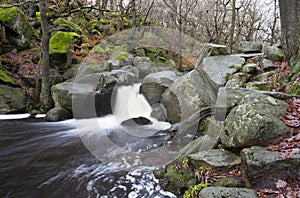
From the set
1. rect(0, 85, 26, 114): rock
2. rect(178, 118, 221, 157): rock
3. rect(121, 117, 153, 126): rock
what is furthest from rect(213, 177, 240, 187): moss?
rect(0, 85, 26, 114): rock

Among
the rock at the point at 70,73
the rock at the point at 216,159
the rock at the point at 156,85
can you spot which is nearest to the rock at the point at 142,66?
the rock at the point at 156,85

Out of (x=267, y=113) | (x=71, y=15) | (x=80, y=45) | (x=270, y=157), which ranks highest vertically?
(x=71, y=15)

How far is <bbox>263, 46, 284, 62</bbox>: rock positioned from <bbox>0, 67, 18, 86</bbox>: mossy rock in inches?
418

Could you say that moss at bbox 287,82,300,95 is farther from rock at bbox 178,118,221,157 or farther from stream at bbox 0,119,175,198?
stream at bbox 0,119,175,198

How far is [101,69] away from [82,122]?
157 inches

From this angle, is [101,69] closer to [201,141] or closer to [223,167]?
[201,141]

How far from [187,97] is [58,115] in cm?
514

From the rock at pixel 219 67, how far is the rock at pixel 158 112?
6.87 feet

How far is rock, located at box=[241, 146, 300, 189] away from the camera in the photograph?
272cm

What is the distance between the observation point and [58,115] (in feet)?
28.0

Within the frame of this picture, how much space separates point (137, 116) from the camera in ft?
29.0

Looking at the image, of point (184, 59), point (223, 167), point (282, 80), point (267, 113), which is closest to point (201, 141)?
point (223, 167)

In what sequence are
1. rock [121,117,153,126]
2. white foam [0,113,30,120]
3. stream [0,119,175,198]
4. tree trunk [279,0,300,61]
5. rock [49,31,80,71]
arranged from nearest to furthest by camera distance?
stream [0,119,175,198], tree trunk [279,0,300,61], rock [121,117,153,126], white foam [0,113,30,120], rock [49,31,80,71]

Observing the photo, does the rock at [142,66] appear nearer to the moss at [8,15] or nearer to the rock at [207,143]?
the moss at [8,15]
